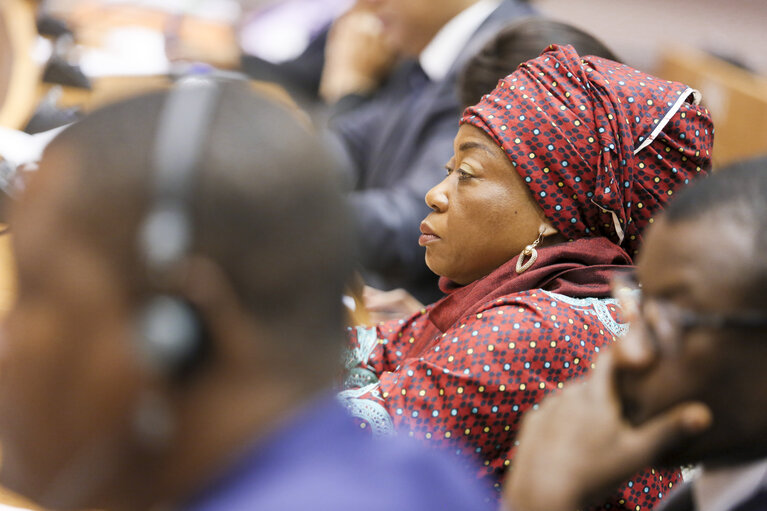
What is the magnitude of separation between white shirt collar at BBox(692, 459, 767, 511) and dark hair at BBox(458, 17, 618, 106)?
787 millimetres

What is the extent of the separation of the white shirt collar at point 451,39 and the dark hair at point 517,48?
2.14 ft

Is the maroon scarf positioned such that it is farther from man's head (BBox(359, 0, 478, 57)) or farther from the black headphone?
man's head (BBox(359, 0, 478, 57))

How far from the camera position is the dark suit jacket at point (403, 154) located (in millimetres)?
1919

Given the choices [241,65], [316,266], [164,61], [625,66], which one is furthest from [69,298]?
[241,65]

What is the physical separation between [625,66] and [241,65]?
168cm

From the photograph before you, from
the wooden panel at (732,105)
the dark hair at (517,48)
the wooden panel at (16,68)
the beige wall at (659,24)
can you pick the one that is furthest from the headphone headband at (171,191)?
the beige wall at (659,24)

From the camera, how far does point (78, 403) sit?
23.4 inches

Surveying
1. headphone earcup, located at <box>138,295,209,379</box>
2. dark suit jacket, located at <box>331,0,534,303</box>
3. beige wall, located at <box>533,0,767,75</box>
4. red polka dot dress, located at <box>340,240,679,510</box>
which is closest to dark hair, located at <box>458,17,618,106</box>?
dark suit jacket, located at <box>331,0,534,303</box>

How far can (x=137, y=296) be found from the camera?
1.90 ft

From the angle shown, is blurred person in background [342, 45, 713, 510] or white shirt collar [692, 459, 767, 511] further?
blurred person in background [342, 45, 713, 510]

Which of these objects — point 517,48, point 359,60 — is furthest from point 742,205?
point 359,60

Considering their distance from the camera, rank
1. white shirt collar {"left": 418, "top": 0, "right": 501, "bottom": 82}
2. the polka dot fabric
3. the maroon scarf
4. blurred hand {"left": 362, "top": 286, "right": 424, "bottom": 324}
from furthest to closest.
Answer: white shirt collar {"left": 418, "top": 0, "right": 501, "bottom": 82}, blurred hand {"left": 362, "top": 286, "right": 424, "bottom": 324}, the maroon scarf, the polka dot fabric

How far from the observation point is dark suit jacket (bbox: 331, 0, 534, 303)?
6.30 feet

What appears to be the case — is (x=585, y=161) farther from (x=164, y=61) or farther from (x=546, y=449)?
(x=164, y=61)
